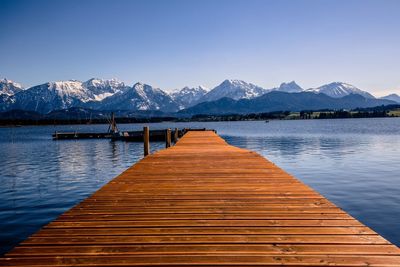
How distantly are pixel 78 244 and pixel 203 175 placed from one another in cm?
586

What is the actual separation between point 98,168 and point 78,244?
28.6 meters

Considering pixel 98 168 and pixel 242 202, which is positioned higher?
pixel 242 202

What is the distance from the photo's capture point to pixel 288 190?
771 centimetres

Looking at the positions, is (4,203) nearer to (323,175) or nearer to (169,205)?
(169,205)

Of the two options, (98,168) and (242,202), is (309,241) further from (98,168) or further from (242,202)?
(98,168)

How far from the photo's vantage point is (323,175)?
24.3 metres

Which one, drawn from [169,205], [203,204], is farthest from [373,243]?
[169,205]

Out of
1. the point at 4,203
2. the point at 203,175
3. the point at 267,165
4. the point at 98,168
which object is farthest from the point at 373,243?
the point at 98,168

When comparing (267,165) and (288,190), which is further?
(267,165)

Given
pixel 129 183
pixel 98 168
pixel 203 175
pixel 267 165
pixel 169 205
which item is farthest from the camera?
pixel 98 168

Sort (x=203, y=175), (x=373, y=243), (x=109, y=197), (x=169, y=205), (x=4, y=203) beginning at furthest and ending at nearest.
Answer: (x=4, y=203), (x=203, y=175), (x=109, y=197), (x=169, y=205), (x=373, y=243)

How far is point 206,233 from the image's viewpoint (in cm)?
480

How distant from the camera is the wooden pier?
13.0 ft

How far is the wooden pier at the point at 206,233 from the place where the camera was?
3963 mm
